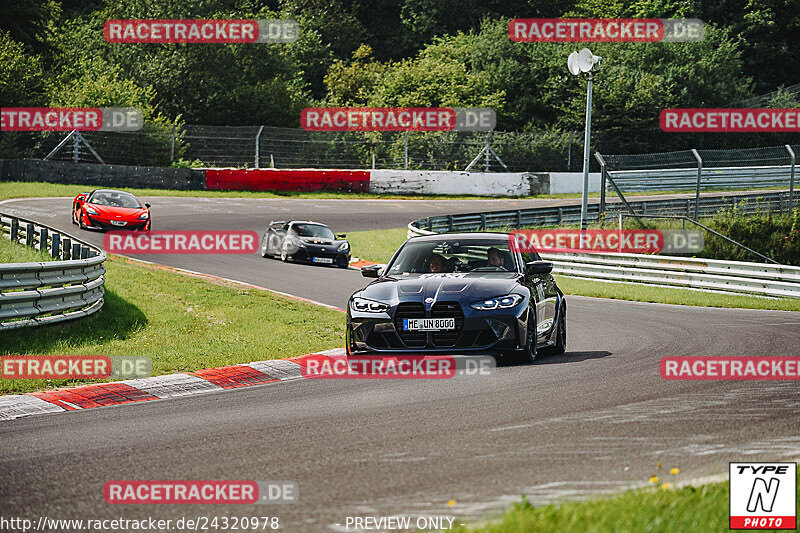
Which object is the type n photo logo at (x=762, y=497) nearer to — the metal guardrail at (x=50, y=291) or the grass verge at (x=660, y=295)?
the metal guardrail at (x=50, y=291)

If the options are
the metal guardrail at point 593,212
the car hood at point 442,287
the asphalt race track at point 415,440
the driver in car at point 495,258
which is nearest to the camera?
the asphalt race track at point 415,440

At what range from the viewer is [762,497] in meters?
4.91

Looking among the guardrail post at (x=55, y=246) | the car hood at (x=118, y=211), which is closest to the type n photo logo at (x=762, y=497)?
the guardrail post at (x=55, y=246)

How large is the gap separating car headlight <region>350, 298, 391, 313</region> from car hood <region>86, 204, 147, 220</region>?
59.9 feet

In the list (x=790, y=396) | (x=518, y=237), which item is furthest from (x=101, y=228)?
(x=790, y=396)

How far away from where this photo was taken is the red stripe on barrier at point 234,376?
10.1 m

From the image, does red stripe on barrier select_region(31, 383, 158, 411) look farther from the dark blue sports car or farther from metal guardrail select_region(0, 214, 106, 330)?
metal guardrail select_region(0, 214, 106, 330)

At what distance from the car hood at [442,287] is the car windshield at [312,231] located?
14.7 metres

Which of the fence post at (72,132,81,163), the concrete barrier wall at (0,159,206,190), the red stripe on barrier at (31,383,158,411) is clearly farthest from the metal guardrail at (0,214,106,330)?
the fence post at (72,132,81,163)

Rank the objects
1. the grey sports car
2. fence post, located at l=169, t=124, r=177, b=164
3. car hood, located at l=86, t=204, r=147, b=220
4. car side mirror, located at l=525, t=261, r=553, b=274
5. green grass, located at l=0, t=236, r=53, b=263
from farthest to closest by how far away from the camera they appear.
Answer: fence post, located at l=169, t=124, r=177, b=164 → car hood, located at l=86, t=204, r=147, b=220 → the grey sports car → green grass, located at l=0, t=236, r=53, b=263 → car side mirror, located at l=525, t=261, r=553, b=274

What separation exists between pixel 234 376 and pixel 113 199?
19.4 meters

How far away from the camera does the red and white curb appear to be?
8719mm

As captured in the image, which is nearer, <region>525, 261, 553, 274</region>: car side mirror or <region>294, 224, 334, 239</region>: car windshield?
<region>525, 261, 553, 274</region>: car side mirror

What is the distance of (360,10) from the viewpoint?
81.3 metres
